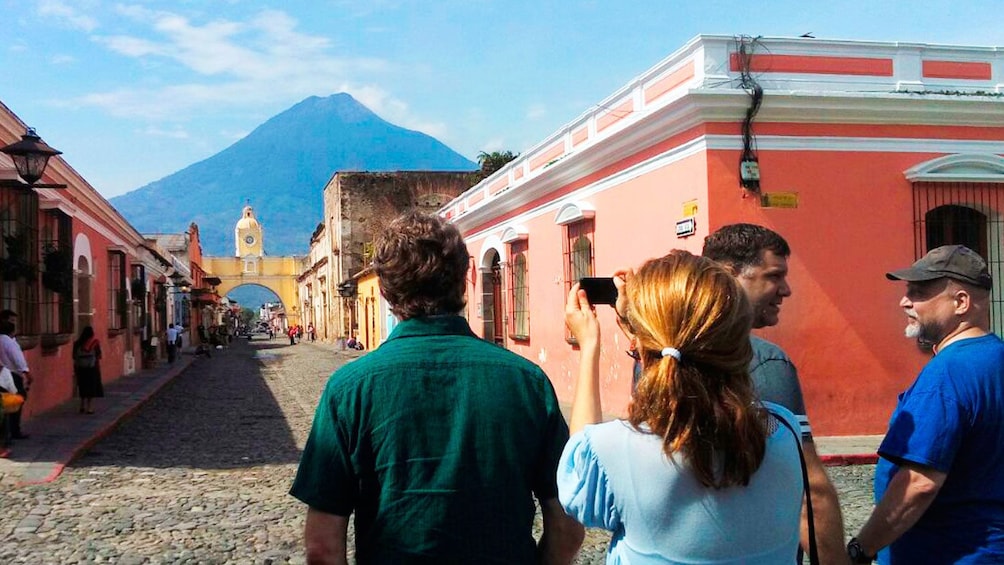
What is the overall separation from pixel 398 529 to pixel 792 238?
7514mm

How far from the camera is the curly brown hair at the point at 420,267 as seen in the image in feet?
6.80

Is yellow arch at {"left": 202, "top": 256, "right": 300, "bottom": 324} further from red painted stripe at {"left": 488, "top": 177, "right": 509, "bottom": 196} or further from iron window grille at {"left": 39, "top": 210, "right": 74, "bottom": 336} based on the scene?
iron window grille at {"left": 39, "top": 210, "right": 74, "bottom": 336}

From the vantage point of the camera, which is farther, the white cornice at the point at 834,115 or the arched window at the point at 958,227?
the arched window at the point at 958,227

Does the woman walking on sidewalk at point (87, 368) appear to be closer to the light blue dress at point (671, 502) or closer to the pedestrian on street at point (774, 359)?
the pedestrian on street at point (774, 359)

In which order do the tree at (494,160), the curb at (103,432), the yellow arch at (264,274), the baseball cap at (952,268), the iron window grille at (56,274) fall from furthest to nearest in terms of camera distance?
the yellow arch at (264,274) < the tree at (494,160) < the iron window grille at (56,274) < the curb at (103,432) < the baseball cap at (952,268)

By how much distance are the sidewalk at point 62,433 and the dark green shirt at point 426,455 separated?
6.46 m

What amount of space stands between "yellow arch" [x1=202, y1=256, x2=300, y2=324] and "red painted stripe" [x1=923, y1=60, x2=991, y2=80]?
5779 cm

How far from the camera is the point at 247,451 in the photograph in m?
9.25

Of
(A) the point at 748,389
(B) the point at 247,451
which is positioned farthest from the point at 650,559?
(B) the point at 247,451

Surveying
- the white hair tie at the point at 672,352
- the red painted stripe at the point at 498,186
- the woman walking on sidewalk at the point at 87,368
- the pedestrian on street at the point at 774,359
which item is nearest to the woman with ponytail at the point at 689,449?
the white hair tie at the point at 672,352

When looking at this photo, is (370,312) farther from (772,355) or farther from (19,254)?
(772,355)

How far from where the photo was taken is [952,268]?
249 cm

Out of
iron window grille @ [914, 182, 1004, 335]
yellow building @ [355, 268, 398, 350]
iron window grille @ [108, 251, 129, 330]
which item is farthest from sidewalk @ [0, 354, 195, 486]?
yellow building @ [355, 268, 398, 350]

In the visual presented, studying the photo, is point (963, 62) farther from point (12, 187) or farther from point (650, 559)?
point (12, 187)
